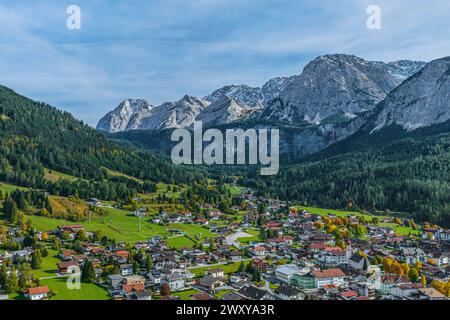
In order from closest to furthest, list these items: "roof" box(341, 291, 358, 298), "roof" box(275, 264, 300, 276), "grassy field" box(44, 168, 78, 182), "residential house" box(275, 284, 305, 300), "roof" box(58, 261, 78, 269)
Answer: "residential house" box(275, 284, 305, 300), "roof" box(341, 291, 358, 298), "roof" box(275, 264, 300, 276), "roof" box(58, 261, 78, 269), "grassy field" box(44, 168, 78, 182)

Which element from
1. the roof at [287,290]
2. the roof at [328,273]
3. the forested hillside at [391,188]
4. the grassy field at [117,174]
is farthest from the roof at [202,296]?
the grassy field at [117,174]

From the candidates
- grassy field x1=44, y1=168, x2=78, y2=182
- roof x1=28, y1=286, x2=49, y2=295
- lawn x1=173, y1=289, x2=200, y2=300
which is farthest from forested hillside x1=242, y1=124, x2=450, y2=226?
roof x1=28, y1=286, x2=49, y2=295

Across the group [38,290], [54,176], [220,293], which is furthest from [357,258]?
[54,176]

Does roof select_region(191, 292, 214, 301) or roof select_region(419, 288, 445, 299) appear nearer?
roof select_region(191, 292, 214, 301)

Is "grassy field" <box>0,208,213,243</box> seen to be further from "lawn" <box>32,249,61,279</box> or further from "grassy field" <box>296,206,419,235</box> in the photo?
Answer: "grassy field" <box>296,206,419,235</box>
